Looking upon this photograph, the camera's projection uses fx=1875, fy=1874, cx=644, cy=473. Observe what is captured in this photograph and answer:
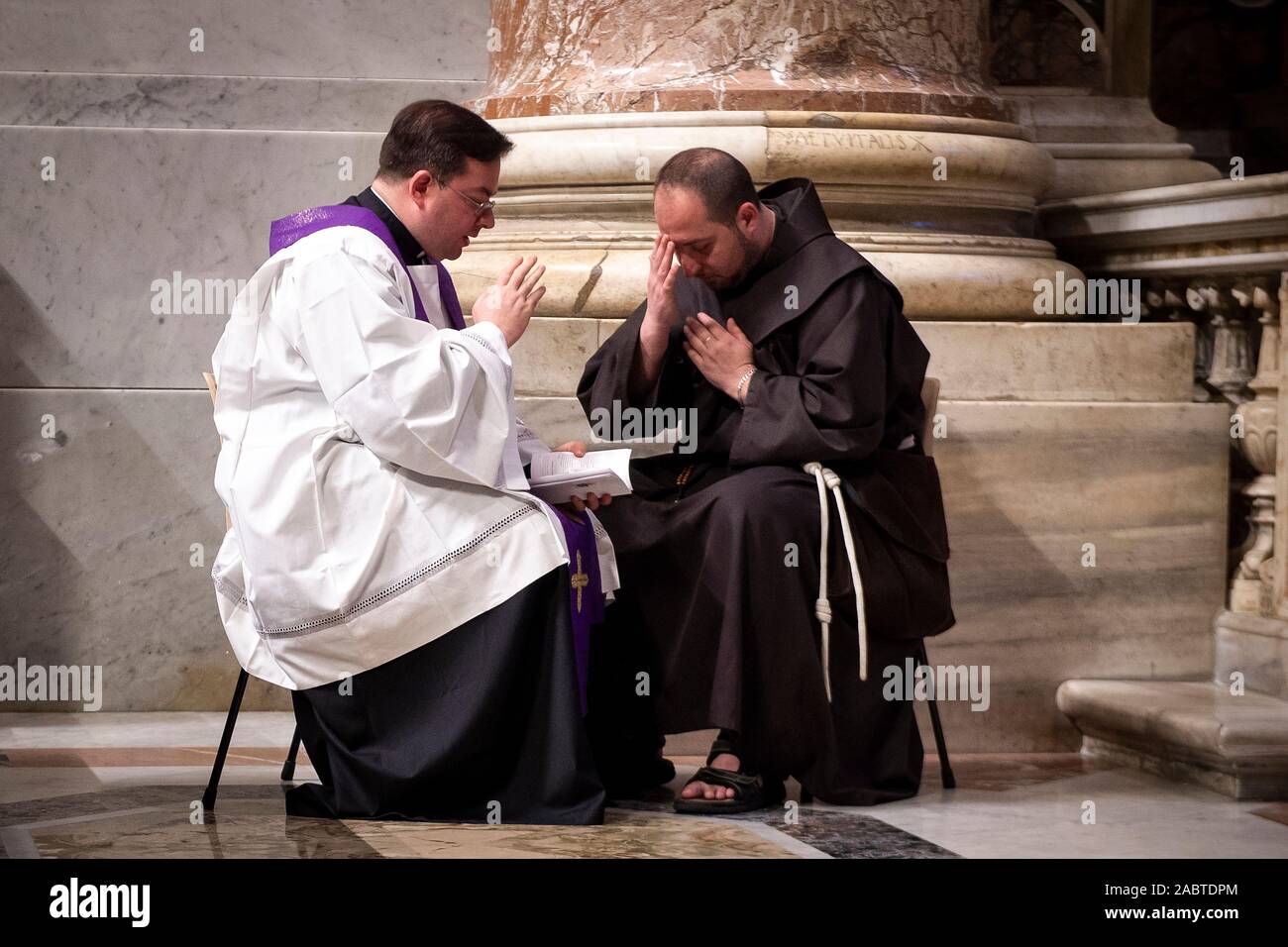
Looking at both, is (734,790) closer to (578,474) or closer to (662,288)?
(578,474)

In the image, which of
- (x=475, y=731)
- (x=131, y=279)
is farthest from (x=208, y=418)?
(x=475, y=731)

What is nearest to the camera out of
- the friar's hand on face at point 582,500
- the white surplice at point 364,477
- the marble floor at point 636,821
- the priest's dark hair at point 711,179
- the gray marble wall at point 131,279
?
the marble floor at point 636,821

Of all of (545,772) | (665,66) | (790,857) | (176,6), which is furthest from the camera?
(176,6)

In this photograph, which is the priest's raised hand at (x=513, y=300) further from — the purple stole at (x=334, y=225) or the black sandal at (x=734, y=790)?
the black sandal at (x=734, y=790)

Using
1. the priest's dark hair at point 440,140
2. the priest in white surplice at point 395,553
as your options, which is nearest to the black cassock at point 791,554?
the priest in white surplice at point 395,553

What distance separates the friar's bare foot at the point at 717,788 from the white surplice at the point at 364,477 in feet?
2.29

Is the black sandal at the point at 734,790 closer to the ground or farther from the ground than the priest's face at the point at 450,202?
closer to the ground

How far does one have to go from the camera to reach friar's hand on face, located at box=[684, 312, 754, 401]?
15.7 feet

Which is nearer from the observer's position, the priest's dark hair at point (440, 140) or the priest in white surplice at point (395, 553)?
the priest in white surplice at point (395, 553)

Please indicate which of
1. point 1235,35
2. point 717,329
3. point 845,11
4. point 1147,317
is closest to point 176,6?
point 845,11

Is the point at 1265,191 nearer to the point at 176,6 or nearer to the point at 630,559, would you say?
the point at 630,559

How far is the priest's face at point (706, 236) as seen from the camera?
15.6 ft

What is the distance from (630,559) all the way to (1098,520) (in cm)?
169

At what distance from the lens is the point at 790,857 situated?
3.87 m
